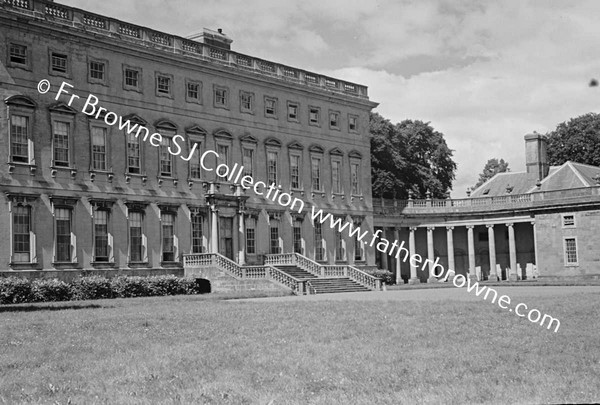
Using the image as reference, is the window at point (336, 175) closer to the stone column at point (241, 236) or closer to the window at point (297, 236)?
the window at point (297, 236)

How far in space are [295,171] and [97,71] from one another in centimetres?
1522

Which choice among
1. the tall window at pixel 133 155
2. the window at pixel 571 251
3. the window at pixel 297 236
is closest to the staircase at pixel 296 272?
the window at pixel 297 236

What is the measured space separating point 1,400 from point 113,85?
31514mm

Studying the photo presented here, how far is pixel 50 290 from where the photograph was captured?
36.2 meters

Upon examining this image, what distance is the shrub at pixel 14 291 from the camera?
1368 inches

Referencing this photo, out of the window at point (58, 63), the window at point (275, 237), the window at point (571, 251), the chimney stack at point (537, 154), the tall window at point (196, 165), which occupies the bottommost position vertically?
the window at point (571, 251)

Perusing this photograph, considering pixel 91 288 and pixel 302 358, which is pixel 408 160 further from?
pixel 302 358

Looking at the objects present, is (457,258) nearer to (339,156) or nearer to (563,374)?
(339,156)

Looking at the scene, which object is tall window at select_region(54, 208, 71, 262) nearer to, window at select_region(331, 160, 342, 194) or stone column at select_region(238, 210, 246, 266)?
stone column at select_region(238, 210, 246, 266)

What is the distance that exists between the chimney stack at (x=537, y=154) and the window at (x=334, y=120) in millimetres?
19453

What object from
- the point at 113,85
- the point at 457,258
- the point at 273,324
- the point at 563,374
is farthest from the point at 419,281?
the point at 563,374

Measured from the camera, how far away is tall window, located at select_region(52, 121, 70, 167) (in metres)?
39.5

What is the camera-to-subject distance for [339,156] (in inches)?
2201

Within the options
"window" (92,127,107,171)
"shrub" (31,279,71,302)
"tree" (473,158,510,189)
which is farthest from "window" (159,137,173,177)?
"tree" (473,158,510,189)
